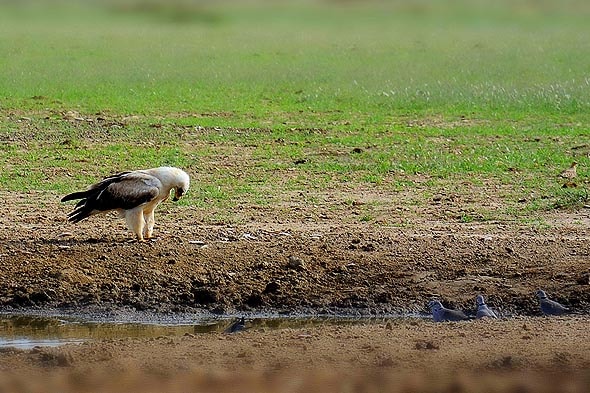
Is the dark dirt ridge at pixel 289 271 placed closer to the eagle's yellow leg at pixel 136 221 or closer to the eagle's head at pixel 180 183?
the eagle's yellow leg at pixel 136 221

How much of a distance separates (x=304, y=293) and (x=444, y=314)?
3.93 ft

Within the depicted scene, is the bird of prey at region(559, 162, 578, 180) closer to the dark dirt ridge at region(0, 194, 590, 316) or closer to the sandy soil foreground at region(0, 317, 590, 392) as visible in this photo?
the dark dirt ridge at region(0, 194, 590, 316)

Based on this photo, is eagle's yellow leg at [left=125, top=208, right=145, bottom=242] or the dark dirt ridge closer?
the dark dirt ridge

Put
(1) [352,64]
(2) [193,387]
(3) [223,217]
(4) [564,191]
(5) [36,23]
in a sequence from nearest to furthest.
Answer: (5) [36,23], (2) [193,387], (3) [223,217], (4) [564,191], (1) [352,64]

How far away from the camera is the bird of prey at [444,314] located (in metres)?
8.06

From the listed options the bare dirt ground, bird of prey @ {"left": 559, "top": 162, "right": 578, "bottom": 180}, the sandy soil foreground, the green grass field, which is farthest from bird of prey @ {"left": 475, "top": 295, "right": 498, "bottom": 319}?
bird of prey @ {"left": 559, "top": 162, "right": 578, "bottom": 180}

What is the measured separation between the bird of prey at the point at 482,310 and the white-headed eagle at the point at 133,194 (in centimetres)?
290

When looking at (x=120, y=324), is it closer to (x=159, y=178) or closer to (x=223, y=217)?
(x=159, y=178)

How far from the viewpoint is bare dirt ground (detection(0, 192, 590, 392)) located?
6.38m

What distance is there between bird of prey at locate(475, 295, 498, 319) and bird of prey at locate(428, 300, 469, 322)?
0.10 metres

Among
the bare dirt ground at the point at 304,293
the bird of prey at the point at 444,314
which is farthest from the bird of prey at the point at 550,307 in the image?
the bird of prey at the point at 444,314

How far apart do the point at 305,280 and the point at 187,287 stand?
0.91 metres

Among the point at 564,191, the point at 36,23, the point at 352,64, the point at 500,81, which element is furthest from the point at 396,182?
the point at 352,64

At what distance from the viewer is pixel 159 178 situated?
9.88 meters
